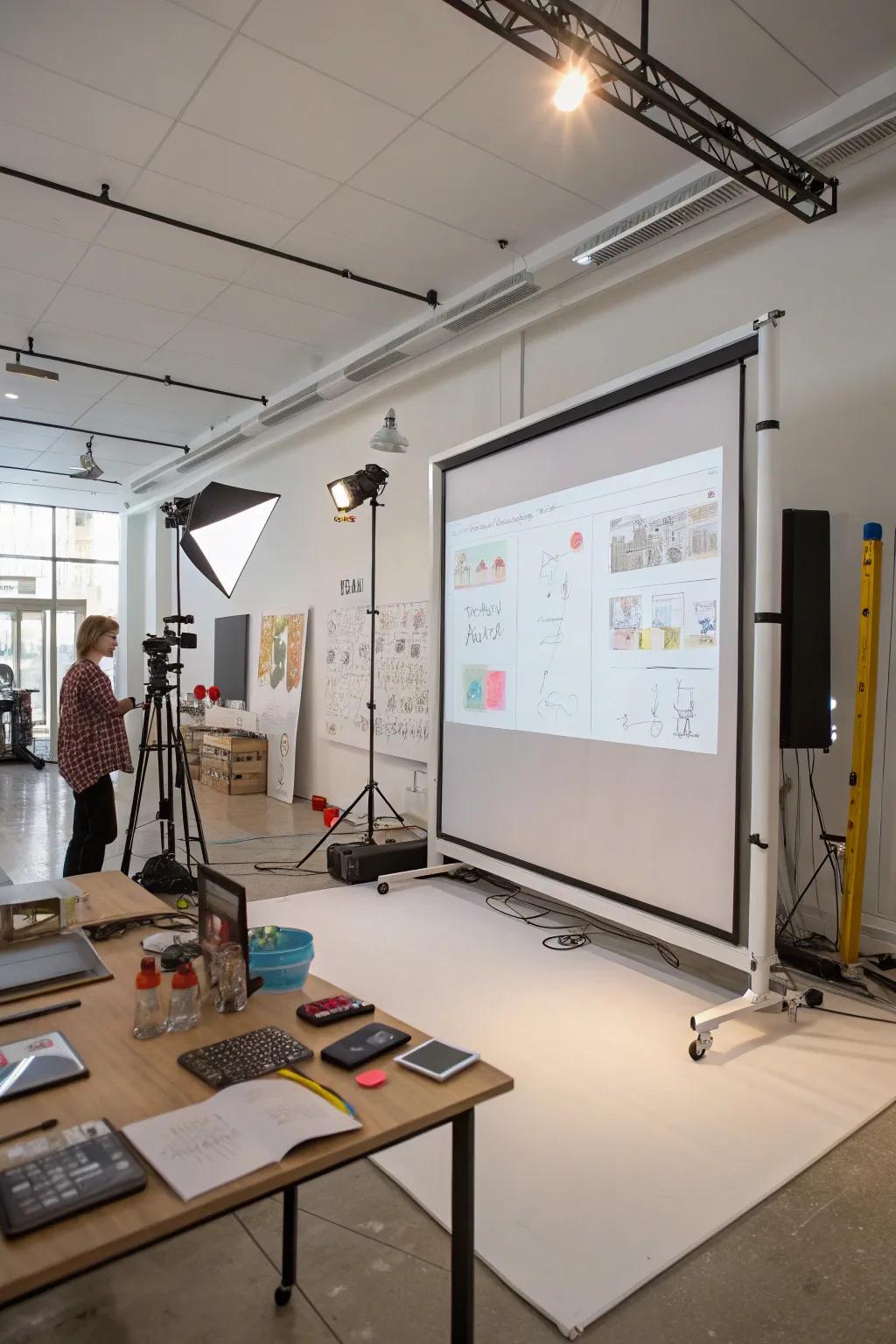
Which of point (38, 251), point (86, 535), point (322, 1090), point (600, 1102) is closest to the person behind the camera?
point (322, 1090)

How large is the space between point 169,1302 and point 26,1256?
38.9 inches

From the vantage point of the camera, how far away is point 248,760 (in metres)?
7.60

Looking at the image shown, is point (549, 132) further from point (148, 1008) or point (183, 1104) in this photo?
point (183, 1104)

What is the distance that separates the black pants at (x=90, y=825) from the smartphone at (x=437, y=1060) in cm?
319

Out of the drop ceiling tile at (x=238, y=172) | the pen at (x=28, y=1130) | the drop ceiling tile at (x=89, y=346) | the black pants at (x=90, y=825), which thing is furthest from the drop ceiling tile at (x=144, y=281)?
the pen at (x=28, y=1130)

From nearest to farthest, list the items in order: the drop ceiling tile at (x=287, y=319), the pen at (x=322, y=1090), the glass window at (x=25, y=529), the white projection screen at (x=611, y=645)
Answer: the pen at (x=322, y=1090)
the white projection screen at (x=611, y=645)
the drop ceiling tile at (x=287, y=319)
the glass window at (x=25, y=529)

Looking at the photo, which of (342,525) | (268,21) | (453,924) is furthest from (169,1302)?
(342,525)

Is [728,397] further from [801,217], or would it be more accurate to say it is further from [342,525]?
[342,525]

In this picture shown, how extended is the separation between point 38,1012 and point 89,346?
5.95 meters

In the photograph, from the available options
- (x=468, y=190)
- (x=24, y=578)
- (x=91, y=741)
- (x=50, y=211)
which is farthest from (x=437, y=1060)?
(x=24, y=578)

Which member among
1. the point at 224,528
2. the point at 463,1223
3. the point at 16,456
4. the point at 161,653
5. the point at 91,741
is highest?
the point at 16,456

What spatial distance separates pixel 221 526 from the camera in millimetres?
4477

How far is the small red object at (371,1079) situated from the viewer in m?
1.26

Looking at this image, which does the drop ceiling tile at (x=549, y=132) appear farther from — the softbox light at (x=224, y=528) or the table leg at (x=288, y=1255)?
the table leg at (x=288, y=1255)
